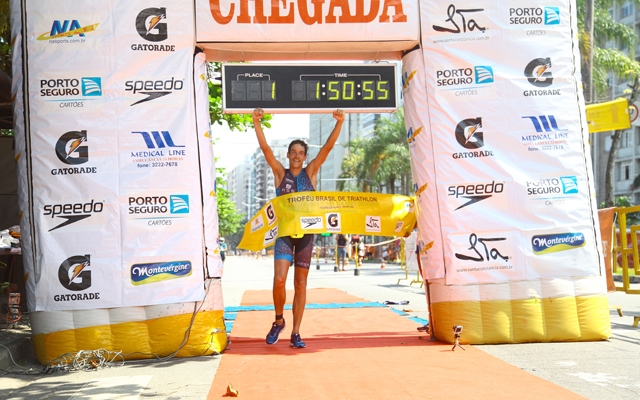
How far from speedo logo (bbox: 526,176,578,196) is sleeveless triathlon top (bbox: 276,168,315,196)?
233 centimetres

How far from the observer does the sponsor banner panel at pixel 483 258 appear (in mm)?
7844

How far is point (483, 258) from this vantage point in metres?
7.86

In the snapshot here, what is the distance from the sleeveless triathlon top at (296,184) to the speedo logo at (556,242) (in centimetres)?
244

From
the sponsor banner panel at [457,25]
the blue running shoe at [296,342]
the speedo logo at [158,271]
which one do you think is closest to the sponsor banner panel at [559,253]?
the sponsor banner panel at [457,25]

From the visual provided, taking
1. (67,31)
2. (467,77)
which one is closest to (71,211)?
(67,31)

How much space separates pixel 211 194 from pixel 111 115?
128 cm

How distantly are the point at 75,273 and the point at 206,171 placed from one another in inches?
64.7

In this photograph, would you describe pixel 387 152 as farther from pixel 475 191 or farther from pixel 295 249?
pixel 295 249

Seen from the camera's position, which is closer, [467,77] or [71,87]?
[71,87]

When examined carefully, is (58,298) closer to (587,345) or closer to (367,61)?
(367,61)

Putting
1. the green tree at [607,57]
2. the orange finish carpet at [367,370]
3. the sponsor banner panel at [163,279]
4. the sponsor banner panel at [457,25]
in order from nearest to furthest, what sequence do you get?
the orange finish carpet at [367,370], the sponsor banner panel at [163,279], the sponsor banner panel at [457,25], the green tree at [607,57]

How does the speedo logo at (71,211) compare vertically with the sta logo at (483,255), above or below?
above

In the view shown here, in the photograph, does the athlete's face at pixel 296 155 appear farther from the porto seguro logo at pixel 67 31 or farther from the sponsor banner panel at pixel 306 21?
the porto seguro logo at pixel 67 31

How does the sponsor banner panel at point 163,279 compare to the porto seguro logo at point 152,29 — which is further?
the porto seguro logo at point 152,29
